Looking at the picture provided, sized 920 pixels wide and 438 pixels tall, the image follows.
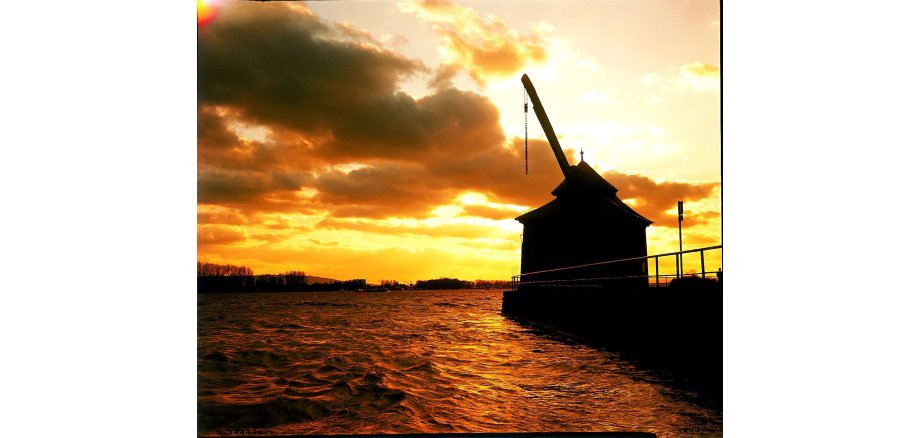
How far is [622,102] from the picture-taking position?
3.30m

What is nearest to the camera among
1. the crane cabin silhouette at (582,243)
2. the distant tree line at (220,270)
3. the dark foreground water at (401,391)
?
the distant tree line at (220,270)

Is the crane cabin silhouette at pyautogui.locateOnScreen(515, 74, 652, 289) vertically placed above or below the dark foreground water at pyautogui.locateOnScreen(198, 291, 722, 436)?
above

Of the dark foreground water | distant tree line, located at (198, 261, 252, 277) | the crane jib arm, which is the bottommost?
the dark foreground water

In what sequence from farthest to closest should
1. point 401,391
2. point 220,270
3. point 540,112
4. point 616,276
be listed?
point 616,276, point 401,391, point 540,112, point 220,270

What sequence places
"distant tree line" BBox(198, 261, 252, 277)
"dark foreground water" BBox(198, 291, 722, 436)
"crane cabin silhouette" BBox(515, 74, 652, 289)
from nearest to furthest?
1. "distant tree line" BBox(198, 261, 252, 277)
2. "dark foreground water" BBox(198, 291, 722, 436)
3. "crane cabin silhouette" BBox(515, 74, 652, 289)

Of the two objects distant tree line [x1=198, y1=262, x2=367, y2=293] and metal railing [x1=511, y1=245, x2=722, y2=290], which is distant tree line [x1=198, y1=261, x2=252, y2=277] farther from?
metal railing [x1=511, y1=245, x2=722, y2=290]

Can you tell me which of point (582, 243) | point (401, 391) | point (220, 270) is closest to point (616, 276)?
point (582, 243)

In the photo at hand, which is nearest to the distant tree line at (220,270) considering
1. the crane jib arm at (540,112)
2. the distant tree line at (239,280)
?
the distant tree line at (239,280)

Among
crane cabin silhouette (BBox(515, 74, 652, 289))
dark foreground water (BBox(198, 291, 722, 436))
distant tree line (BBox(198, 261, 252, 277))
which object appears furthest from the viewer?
crane cabin silhouette (BBox(515, 74, 652, 289))

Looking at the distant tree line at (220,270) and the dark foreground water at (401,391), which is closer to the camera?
the distant tree line at (220,270)

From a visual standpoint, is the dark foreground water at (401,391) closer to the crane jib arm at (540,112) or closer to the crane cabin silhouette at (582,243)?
the crane jib arm at (540,112)

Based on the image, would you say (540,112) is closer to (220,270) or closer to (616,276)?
(220,270)

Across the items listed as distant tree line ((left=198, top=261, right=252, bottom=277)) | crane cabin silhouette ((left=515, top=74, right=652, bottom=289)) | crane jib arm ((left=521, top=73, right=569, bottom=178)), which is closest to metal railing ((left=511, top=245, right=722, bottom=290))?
crane cabin silhouette ((left=515, top=74, right=652, bottom=289))
